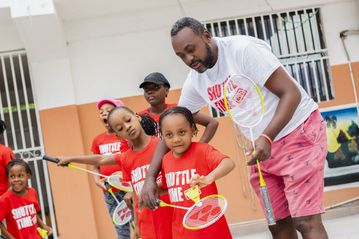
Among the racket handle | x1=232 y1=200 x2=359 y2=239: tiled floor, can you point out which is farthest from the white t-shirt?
x1=232 y1=200 x2=359 y2=239: tiled floor

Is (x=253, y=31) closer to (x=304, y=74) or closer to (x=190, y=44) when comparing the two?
(x=304, y=74)

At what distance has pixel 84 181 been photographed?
7020 millimetres

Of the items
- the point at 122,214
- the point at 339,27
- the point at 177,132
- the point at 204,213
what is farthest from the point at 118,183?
the point at 339,27

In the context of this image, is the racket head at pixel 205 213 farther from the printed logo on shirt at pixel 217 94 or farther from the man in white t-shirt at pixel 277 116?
the printed logo on shirt at pixel 217 94

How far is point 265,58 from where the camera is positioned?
274cm

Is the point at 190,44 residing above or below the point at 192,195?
above

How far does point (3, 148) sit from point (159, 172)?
2330mm

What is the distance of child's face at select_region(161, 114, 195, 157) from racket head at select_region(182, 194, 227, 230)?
1.33ft

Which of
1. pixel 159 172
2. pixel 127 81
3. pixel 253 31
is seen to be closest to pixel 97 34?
pixel 127 81

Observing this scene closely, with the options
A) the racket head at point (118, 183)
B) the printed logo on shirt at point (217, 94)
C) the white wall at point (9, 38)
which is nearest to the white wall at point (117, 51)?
the white wall at point (9, 38)

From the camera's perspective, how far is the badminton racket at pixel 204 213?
9.25 ft

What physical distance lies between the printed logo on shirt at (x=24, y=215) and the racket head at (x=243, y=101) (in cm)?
280

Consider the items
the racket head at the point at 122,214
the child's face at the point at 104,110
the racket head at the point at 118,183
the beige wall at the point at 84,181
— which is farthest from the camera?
the beige wall at the point at 84,181

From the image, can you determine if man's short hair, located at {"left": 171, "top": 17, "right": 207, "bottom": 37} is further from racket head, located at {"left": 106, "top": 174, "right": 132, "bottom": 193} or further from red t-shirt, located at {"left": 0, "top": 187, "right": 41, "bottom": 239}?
red t-shirt, located at {"left": 0, "top": 187, "right": 41, "bottom": 239}
